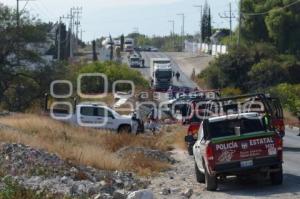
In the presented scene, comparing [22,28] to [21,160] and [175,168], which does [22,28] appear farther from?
[21,160]

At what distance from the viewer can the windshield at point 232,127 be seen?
716 inches

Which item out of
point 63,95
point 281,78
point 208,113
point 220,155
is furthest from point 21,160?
point 281,78

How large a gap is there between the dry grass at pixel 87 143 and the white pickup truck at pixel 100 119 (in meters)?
2.68

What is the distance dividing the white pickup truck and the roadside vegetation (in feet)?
82.4

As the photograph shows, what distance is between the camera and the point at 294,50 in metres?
96.1

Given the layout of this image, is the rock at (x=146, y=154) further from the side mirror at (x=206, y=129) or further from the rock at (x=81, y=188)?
the rock at (x=81, y=188)

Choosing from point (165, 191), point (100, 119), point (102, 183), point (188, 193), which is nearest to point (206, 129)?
point (188, 193)

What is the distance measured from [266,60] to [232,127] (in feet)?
212

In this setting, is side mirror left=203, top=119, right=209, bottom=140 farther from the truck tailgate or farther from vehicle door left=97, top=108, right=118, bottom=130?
vehicle door left=97, top=108, right=118, bottom=130

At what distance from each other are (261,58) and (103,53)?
63.6 m

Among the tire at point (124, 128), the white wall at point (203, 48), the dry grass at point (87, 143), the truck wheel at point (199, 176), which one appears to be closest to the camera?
the truck wheel at point (199, 176)

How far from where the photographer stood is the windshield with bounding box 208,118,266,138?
1819cm

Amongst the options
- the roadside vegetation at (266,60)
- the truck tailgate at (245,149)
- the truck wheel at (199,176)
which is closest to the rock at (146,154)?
the truck wheel at (199,176)

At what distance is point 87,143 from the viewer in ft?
95.8
